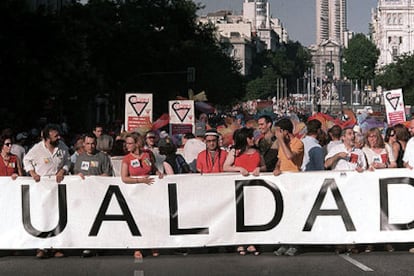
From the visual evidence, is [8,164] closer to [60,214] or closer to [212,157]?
[60,214]

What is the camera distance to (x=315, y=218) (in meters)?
13.8

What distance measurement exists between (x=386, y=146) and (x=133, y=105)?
10415 mm

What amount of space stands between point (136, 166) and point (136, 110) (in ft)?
36.8

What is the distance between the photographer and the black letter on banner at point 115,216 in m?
13.7

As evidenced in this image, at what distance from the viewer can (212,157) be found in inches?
552

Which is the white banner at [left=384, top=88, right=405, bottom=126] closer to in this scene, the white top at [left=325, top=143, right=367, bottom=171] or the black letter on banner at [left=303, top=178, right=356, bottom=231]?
A: the white top at [left=325, top=143, right=367, bottom=171]

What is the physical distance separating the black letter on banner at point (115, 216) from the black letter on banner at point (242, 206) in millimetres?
1268

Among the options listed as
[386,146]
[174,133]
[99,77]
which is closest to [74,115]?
[99,77]

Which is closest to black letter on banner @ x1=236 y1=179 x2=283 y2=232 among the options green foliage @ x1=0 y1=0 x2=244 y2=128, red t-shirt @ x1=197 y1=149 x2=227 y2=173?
red t-shirt @ x1=197 y1=149 x2=227 y2=173

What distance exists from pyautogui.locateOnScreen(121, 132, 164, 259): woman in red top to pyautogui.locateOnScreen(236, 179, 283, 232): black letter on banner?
3.28 feet

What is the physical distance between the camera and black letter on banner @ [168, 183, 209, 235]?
13.7 meters

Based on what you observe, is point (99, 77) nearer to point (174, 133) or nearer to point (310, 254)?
point (174, 133)

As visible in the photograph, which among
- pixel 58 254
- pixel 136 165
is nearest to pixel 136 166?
pixel 136 165

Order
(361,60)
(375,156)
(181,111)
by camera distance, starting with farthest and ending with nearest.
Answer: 1. (361,60)
2. (181,111)
3. (375,156)
